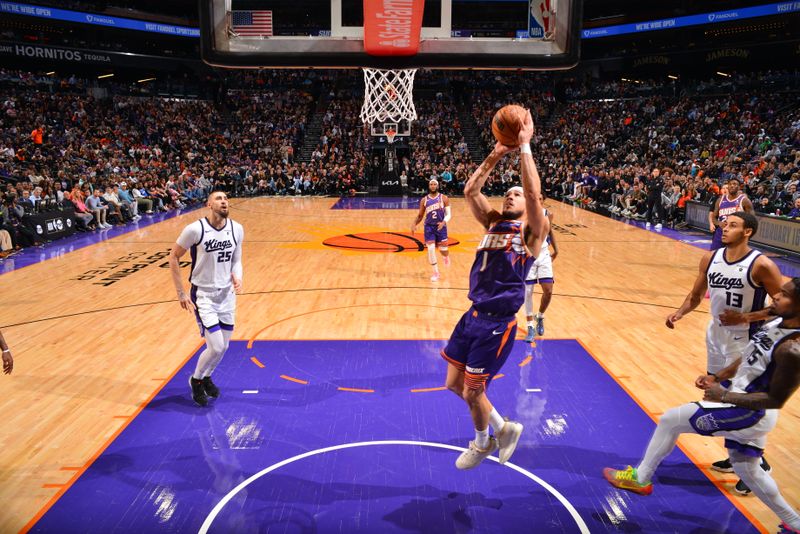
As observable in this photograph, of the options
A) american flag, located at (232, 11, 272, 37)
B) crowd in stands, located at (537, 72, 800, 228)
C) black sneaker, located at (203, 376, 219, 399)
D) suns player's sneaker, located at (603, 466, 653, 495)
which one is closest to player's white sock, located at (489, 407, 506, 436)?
suns player's sneaker, located at (603, 466, 653, 495)

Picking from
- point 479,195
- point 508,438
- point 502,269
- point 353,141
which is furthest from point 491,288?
point 353,141

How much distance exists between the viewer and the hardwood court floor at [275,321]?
4910 millimetres

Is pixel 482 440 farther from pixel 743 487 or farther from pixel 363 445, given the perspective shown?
pixel 743 487

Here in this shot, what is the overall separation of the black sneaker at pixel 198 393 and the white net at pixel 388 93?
26.2 feet

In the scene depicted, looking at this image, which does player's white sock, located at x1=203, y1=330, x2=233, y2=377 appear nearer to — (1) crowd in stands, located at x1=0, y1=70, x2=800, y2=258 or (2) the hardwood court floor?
(2) the hardwood court floor

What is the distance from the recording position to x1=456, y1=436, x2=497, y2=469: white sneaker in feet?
13.5

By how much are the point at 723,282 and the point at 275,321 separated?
18.9 feet

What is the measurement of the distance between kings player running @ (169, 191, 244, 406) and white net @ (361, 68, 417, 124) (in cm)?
724

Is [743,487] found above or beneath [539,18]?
beneath

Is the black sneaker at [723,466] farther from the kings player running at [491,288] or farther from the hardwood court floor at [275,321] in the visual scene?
the kings player running at [491,288]

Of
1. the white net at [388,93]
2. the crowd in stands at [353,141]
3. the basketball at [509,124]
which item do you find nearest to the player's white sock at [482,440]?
the basketball at [509,124]

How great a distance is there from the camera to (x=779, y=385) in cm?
322

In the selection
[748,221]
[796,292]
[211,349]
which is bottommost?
[211,349]

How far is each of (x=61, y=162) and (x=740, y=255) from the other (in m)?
23.4
